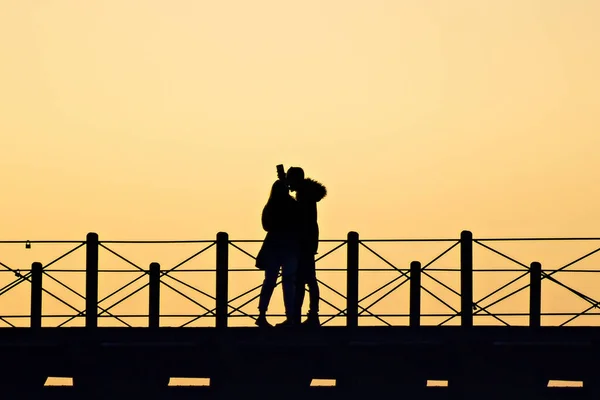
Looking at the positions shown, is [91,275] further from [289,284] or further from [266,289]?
[289,284]

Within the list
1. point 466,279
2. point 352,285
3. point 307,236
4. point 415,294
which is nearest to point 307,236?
point 307,236

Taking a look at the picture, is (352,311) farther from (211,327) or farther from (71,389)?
(71,389)

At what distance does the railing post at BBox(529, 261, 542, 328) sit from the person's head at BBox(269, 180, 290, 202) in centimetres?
375

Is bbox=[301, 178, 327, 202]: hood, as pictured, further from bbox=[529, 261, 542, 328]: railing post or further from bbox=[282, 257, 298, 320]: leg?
bbox=[529, 261, 542, 328]: railing post

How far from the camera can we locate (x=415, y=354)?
77.8ft

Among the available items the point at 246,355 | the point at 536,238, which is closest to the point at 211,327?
the point at 246,355

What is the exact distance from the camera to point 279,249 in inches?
964

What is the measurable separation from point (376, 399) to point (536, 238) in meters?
3.45

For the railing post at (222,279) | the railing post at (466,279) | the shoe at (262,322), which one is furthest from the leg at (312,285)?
the railing post at (466,279)

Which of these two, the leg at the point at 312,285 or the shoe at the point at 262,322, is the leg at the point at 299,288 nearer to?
the leg at the point at 312,285

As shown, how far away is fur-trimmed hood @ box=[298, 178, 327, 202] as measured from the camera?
24.5m

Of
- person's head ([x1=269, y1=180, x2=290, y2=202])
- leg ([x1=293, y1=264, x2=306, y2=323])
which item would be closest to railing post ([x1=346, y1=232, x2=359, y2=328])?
leg ([x1=293, y1=264, x2=306, y2=323])

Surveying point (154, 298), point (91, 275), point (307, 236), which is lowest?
point (154, 298)

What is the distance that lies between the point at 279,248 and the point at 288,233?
0.80 feet
